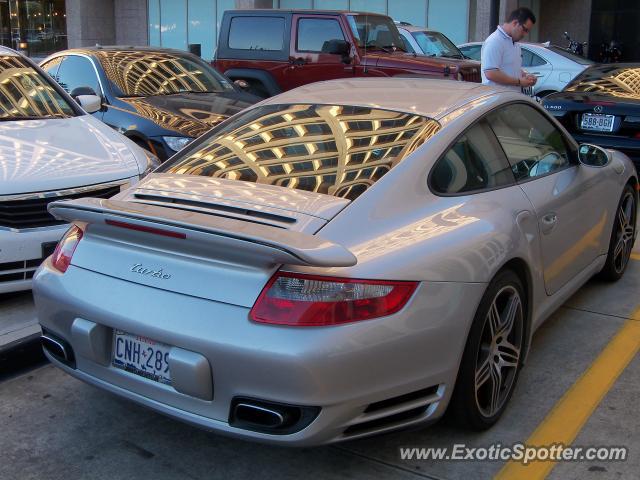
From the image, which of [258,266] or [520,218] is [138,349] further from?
[520,218]

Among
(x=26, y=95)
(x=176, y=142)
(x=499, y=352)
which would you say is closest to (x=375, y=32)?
(x=176, y=142)

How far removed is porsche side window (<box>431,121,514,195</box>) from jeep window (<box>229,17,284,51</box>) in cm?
848

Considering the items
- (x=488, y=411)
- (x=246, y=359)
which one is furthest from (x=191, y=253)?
(x=488, y=411)

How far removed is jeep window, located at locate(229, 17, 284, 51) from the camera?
1186 cm

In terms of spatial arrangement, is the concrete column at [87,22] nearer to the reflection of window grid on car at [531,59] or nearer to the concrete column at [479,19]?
the concrete column at [479,19]

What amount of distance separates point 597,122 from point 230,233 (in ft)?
20.5

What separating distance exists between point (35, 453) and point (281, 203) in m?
1.54

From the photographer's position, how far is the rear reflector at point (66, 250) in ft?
10.9

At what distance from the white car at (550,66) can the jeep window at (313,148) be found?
10.2 metres

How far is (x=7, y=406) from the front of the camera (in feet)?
12.3

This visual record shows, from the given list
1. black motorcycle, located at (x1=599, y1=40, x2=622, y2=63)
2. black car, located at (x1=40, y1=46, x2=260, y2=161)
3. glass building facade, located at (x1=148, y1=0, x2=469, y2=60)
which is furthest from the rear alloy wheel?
black motorcycle, located at (x1=599, y1=40, x2=622, y2=63)

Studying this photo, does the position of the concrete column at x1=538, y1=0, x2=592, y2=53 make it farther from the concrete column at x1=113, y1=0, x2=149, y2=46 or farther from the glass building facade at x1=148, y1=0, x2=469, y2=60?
the concrete column at x1=113, y1=0, x2=149, y2=46

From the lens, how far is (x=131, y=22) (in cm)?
2759

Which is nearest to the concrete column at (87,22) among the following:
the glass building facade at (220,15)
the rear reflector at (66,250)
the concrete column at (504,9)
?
the glass building facade at (220,15)
